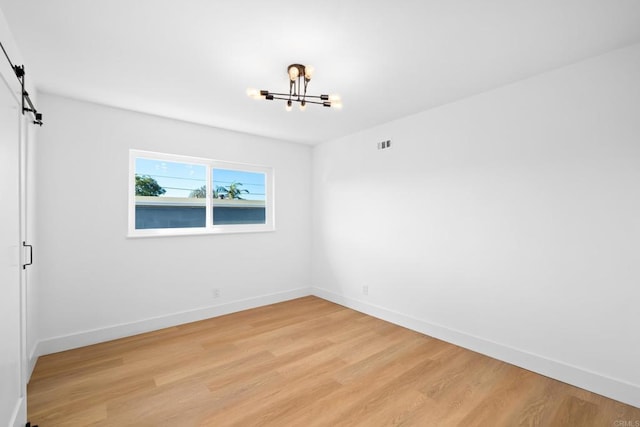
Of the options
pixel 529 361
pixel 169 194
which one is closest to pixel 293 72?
pixel 169 194

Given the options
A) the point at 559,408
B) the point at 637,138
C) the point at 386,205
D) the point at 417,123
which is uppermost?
the point at 417,123

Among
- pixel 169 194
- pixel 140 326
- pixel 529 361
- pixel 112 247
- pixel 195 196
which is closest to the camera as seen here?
pixel 529 361

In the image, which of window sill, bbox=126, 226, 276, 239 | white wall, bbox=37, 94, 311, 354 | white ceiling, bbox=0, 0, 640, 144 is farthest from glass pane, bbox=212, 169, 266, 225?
white ceiling, bbox=0, 0, 640, 144

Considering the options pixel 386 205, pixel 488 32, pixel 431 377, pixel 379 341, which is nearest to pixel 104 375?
pixel 379 341

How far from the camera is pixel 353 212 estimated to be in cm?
425

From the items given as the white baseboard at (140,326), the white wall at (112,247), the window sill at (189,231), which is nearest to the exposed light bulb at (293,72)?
the white wall at (112,247)

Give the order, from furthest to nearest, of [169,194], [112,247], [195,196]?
[195,196] → [169,194] → [112,247]

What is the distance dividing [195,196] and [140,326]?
1.68 m

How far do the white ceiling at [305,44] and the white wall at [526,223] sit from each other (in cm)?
33

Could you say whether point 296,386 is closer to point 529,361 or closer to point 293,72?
point 529,361

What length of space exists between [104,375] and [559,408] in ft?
11.7

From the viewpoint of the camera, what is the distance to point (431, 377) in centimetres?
246

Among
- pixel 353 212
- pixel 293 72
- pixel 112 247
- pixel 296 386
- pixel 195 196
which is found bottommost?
pixel 296 386

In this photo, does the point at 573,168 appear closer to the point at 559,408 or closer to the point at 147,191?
the point at 559,408
